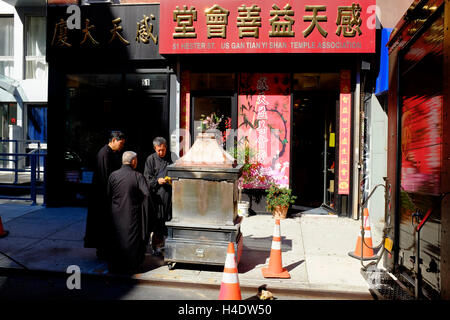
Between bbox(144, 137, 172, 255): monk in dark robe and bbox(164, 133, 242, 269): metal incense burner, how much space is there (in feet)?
2.41

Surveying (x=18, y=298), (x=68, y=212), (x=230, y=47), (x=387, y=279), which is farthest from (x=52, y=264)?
(x=230, y=47)

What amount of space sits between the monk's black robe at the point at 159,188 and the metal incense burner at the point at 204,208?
761mm

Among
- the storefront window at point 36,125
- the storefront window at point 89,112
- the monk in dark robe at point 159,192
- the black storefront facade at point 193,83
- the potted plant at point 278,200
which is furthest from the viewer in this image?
the storefront window at point 36,125

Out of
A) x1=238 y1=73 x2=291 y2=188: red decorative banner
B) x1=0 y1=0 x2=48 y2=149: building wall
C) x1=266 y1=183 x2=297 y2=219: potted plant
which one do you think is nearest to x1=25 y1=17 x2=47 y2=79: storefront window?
x1=0 y1=0 x2=48 y2=149: building wall

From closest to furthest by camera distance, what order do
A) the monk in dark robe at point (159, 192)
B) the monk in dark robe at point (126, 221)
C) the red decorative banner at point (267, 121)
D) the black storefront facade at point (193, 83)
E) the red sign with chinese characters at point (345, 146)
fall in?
the monk in dark robe at point (126, 221) < the monk in dark robe at point (159, 192) < the black storefront facade at point (193, 83) < the red sign with chinese characters at point (345, 146) < the red decorative banner at point (267, 121)

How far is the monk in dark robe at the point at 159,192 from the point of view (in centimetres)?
602

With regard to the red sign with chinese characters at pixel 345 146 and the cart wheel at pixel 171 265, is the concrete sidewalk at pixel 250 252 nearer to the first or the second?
the cart wheel at pixel 171 265

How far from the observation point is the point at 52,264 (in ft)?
17.8

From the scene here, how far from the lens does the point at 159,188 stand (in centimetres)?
609

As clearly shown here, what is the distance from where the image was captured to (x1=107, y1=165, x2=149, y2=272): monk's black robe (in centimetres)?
508

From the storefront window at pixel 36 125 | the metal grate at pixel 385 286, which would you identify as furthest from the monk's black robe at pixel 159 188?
the storefront window at pixel 36 125

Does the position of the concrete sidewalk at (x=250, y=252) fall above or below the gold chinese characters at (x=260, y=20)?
below

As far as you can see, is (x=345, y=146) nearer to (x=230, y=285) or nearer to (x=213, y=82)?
(x=213, y=82)

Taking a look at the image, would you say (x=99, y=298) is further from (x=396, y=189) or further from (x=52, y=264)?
(x=396, y=189)
